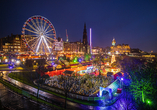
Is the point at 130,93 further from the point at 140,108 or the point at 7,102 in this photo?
the point at 7,102

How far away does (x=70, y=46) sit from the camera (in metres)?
99.0

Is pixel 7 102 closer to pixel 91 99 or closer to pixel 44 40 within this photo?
pixel 91 99

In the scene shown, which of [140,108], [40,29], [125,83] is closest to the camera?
[140,108]

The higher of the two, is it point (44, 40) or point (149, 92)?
point (44, 40)

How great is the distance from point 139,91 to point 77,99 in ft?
31.6

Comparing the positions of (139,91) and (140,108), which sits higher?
(139,91)

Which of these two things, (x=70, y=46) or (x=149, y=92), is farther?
(x=70, y=46)

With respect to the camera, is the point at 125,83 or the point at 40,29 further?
the point at 40,29

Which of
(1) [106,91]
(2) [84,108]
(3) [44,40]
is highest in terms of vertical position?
(3) [44,40]

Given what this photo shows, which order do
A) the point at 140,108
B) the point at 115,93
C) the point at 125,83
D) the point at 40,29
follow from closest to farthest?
1. the point at 140,108
2. the point at 115,93
3. the point at 125,83
4. the point at 40,29

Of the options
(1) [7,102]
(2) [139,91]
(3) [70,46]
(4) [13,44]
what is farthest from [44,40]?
(3) [70,46]

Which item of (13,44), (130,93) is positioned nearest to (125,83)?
(130,93)

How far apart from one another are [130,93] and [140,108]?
4.85 metres

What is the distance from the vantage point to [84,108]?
511 inches
